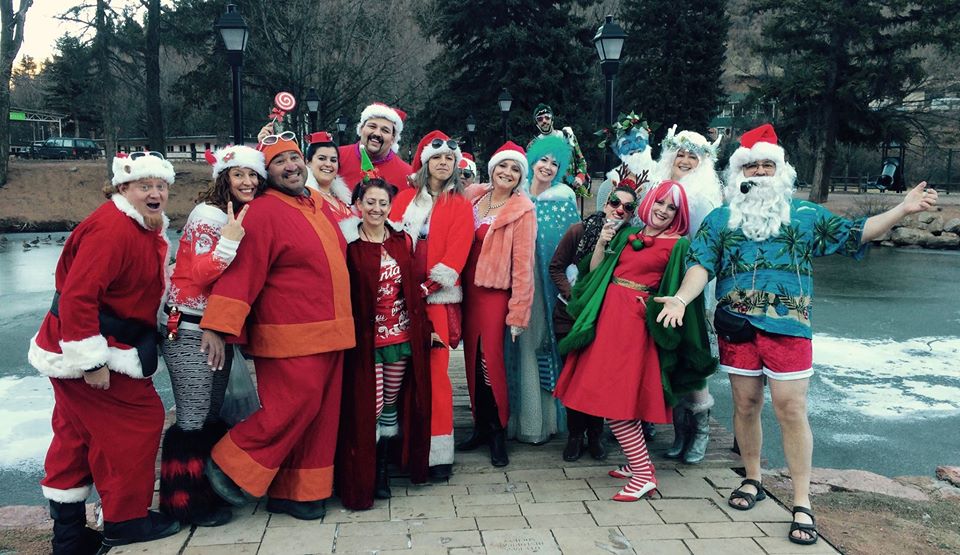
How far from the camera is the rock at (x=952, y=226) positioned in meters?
19.2

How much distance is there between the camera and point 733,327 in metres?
3.45

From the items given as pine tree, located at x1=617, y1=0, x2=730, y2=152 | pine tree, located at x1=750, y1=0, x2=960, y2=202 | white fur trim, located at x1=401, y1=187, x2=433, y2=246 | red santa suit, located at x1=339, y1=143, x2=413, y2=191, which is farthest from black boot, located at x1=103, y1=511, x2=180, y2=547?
pine tree, located at x1=617, y1=0, x2=730, y2=152

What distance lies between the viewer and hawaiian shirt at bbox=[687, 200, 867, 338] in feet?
11.1

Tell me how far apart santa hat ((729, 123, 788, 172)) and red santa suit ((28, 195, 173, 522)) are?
9.72ft

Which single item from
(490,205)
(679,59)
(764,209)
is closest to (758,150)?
(764,209)

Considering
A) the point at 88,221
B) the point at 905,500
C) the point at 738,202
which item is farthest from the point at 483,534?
the point at 905,500

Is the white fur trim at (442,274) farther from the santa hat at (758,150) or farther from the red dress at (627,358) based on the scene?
the santa hat at (758,150)

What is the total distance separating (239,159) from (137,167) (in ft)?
1.50

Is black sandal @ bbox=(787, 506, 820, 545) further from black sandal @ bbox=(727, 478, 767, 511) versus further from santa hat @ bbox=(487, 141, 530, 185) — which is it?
santa hat @ bbox=(487, 141, 530, 185)

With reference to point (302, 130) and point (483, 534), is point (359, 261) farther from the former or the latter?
point (302, 130)

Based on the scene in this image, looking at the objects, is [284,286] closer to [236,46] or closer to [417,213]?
[417,213]

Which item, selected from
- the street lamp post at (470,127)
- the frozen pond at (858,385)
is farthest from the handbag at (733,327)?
the street lamp post at (470,127)

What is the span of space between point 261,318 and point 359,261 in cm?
57

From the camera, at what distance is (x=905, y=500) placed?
4.33m
